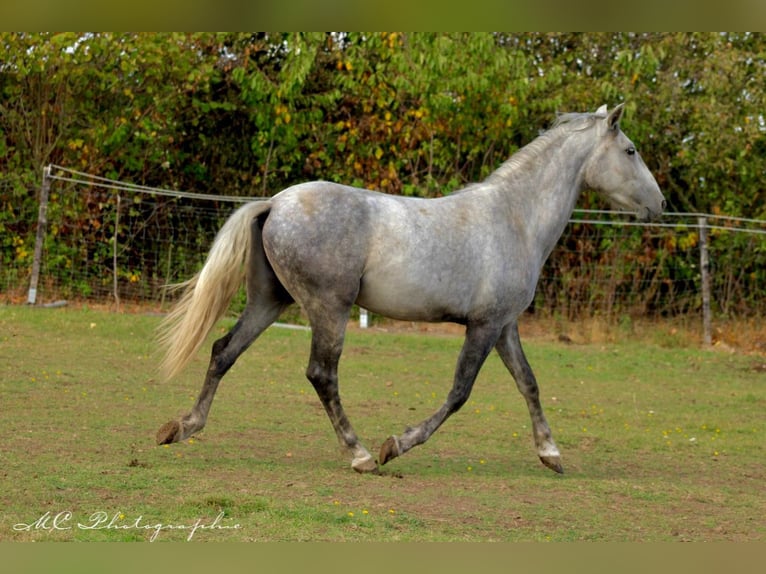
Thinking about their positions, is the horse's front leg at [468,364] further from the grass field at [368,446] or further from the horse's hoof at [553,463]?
the horse's hoof at [553,463]

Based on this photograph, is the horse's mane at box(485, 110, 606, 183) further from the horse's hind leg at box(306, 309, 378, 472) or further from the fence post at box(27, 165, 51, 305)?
the fence post at box(27, 165, 51, 305)

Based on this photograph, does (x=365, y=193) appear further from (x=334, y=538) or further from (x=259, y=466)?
(x=334, y=538)

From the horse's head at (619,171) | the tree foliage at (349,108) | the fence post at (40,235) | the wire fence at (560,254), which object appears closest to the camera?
the horse's head at (619,171)

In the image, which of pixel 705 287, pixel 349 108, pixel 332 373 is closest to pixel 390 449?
pixel 332 373

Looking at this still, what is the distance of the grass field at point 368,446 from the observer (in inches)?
192

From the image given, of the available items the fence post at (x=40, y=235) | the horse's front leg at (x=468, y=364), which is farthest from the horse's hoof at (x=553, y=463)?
the fence post at (x=40, y=235)

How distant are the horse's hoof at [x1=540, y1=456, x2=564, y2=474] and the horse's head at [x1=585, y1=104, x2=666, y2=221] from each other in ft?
5.68

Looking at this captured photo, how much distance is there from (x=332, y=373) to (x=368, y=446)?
1133 millimetres

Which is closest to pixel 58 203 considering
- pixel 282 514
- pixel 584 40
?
pixel 584 40

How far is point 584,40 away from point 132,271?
8.00m

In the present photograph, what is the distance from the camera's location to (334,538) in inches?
175

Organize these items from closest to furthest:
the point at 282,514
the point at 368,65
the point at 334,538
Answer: the point at 334,538, the point at 282,514, the point at 368,65

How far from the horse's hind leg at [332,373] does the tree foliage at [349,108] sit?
906 cm

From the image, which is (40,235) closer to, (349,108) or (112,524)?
(349,108)
